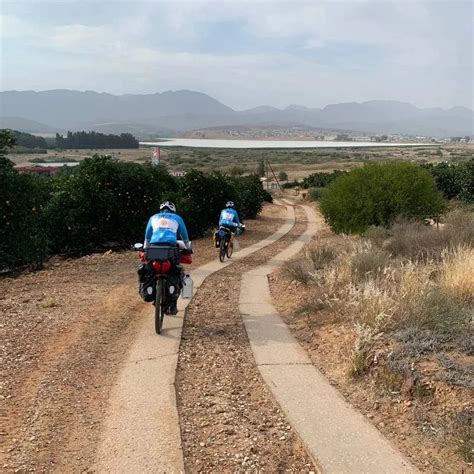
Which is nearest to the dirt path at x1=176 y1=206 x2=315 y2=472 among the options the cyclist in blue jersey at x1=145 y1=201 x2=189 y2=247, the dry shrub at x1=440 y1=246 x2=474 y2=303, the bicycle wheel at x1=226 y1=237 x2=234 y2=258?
the cyclist in blue jersey at x1=145 y1=201 x2=189 y2=247

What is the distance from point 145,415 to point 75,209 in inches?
521

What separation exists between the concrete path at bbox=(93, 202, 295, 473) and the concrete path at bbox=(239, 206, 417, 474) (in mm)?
1053

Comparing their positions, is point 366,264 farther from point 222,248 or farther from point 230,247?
point 230,247

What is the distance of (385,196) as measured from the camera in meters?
20.4

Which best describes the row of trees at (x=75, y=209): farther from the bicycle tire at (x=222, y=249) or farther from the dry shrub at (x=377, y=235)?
the dry shrub at (x=377, y=235)

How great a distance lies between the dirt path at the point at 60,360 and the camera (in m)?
4.38

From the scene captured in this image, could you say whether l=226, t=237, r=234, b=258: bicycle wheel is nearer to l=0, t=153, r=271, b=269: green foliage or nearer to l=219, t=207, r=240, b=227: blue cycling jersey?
l=219, t=207, r=240, b=227: blue cycling jersey

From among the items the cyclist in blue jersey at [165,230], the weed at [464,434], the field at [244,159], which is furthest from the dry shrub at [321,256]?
the field at [244,159]

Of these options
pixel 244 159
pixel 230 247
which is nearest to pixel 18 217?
pixel 230 247

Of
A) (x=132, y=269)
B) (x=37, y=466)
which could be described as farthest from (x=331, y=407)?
(x=132, y=269)

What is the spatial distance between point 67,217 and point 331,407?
13692 mm

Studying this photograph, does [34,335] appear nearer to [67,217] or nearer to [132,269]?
[132,269]

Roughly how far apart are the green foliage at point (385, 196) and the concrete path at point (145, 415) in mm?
14494

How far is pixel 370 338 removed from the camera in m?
5.72
